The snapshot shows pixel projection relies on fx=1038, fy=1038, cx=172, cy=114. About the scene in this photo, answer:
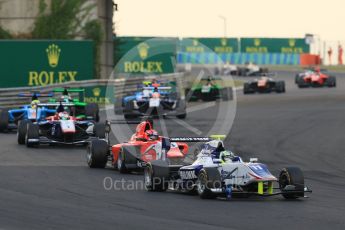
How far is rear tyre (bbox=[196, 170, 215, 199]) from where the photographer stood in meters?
14.6

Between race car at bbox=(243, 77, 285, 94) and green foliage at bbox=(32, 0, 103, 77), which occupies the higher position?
green foliage at bbox=(32, 0, 103, 77)

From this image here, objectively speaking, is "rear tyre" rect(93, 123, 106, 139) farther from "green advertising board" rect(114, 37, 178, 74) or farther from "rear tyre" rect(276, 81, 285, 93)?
Result: "rear tyre" rect(276, 81, 285, 93)

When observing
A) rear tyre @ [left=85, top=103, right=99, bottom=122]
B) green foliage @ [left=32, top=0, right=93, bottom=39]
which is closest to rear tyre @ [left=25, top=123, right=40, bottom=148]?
rear tyre @ [left=85, top=103, right=99, bottom=122]

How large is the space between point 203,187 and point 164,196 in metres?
0.75

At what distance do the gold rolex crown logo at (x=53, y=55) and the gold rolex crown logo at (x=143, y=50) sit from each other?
1776 centimetres

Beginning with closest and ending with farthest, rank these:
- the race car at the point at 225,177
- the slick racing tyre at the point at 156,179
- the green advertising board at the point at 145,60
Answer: the race car at the point at 225,177
the slick racing tyre at the point at 156,179
the green advertising board at the point at 145,60

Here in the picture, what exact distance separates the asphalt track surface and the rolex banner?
42.3 feet

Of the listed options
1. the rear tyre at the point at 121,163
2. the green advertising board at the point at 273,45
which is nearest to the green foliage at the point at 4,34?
the rear tyre at the point at 121,163

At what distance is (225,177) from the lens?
14.7 metres

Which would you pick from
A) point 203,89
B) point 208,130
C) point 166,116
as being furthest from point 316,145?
point 203,89

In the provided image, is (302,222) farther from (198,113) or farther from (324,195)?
(198,113)

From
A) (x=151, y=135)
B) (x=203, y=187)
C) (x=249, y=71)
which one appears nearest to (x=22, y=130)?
(x=151, y=135)

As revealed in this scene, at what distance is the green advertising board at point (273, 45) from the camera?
372ft

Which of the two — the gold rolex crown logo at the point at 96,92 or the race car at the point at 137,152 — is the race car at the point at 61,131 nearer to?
the race car at the point at 137,152
